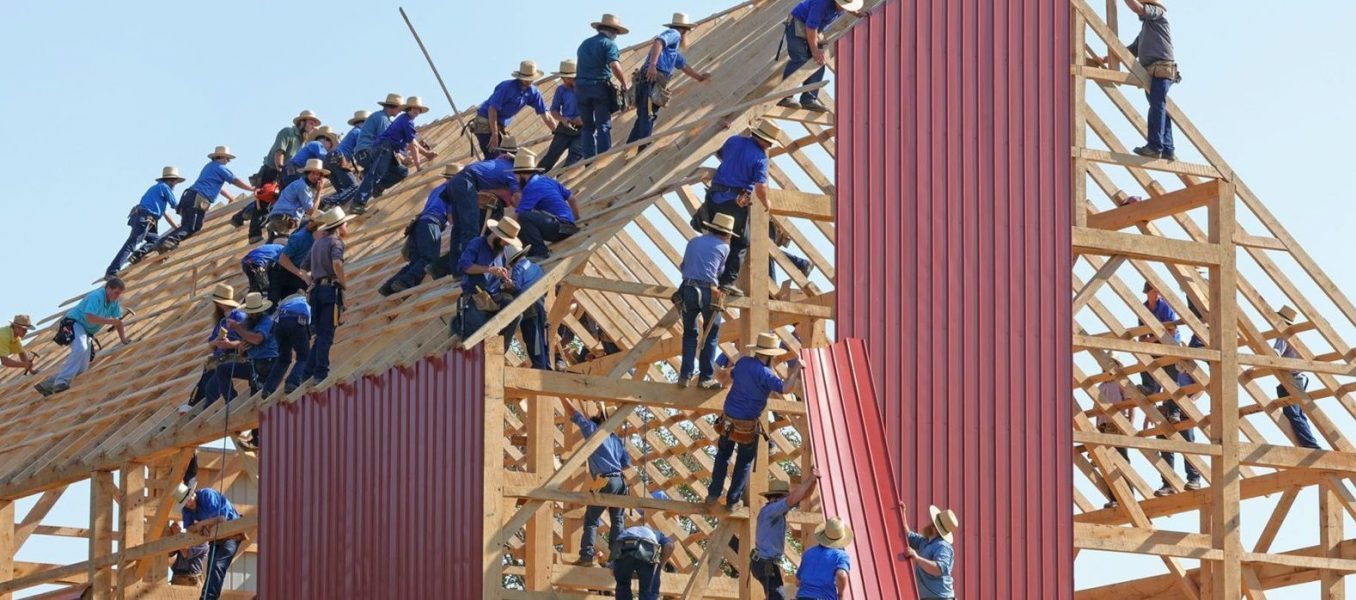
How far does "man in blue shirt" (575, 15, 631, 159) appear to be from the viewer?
82.5 ft

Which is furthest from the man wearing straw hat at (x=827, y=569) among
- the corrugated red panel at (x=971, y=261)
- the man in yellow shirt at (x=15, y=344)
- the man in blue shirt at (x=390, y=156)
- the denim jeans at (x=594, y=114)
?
the man in yellow shirt at (x=15, y=344)

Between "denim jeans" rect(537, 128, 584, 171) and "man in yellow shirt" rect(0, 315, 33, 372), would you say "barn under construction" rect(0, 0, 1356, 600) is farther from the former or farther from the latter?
"man in yellow shirt" rect(0, 315, 33, 372)

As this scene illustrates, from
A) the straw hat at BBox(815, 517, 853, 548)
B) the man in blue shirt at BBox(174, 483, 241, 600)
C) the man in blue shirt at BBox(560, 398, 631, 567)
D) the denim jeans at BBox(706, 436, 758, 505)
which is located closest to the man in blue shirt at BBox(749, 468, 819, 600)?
the denim jeans at BBox(706, 436, 758, 505)

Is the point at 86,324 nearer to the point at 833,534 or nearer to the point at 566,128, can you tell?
the point at 566,128

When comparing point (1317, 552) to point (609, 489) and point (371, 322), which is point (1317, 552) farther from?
point (371, 322)

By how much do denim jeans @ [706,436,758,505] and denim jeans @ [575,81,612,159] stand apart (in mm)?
4864

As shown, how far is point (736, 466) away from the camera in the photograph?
68.9ft

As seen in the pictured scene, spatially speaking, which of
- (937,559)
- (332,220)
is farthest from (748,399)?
(332,220)

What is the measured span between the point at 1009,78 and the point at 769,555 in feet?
15.4

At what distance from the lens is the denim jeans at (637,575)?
846 inches

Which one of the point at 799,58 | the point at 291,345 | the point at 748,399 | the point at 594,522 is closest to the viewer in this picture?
the point at 748,399

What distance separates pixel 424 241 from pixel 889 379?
14.9 feet

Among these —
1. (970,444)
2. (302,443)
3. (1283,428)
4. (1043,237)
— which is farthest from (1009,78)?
(302,443)

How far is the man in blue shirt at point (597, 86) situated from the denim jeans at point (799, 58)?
251 centimetres
